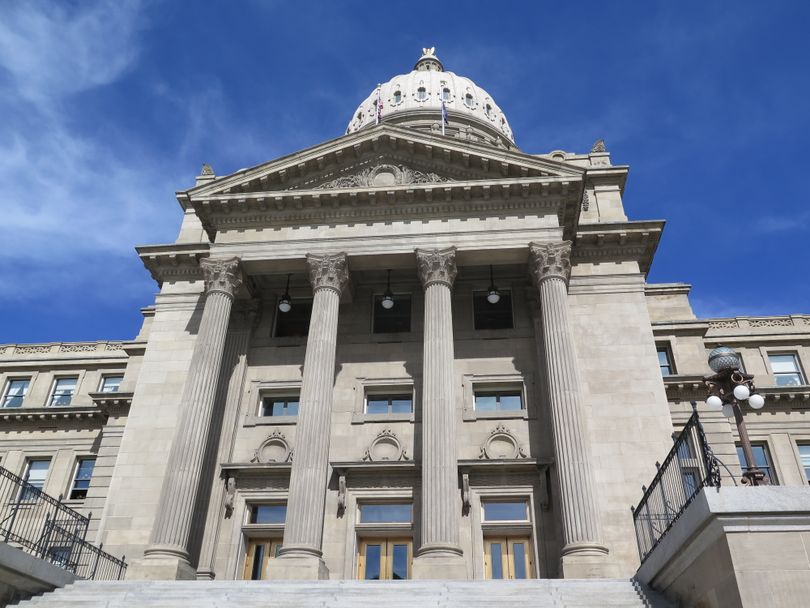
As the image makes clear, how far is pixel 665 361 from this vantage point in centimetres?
3469

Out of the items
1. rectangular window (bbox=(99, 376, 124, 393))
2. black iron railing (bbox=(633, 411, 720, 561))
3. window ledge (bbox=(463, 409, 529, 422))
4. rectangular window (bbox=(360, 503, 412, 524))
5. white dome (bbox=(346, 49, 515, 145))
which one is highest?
white dome (bbox=(346, 49, 515, 145))

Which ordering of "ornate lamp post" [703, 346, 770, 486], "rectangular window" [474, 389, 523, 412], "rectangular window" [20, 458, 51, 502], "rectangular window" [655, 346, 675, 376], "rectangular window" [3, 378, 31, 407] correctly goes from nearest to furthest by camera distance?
"ornate lamp post" [703, 346, 770, 486] < "rectangular window" [474, 389, 523, 412] < "rectangular window" [655, 346, 675, 376] < "rectangular window" [20, 458, 51, 502] < "rectangular window" [3, 378, 31, 407]

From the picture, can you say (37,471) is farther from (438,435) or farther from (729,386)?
(729,386)

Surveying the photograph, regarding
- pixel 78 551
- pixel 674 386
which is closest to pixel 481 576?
pixel 78 551

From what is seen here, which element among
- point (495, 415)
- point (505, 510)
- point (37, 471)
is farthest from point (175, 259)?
point (37, 471)

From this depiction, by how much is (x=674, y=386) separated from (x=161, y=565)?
23456 mm

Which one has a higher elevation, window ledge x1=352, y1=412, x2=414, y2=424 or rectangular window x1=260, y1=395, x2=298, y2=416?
rectangular window x1=260, y1=395, x2=298, y2=416

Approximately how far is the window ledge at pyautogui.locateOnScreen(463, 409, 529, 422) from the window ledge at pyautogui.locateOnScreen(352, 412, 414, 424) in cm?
218

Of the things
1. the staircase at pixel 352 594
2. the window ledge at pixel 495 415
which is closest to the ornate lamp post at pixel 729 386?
the staircase at pixel 352 594

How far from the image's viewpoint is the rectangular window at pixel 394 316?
97.9ft

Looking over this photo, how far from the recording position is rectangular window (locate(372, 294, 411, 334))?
97.9ft

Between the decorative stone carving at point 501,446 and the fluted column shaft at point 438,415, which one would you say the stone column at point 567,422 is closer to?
the decorative stone carving at point 501,446

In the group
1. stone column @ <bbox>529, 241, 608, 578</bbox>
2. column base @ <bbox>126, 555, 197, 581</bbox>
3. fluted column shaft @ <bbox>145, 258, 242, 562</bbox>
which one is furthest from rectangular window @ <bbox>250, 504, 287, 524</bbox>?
stone column @ <bbox>529, 241, 608, 578</bbox>

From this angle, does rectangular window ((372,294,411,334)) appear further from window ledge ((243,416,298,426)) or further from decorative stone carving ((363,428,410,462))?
window ledge ((243,416,298,426))
